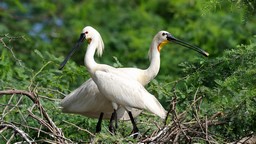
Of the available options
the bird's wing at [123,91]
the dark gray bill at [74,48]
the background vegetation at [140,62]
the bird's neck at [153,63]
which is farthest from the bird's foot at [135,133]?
the dark gray bill at [74,48]

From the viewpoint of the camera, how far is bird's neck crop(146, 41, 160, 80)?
13.4 meters

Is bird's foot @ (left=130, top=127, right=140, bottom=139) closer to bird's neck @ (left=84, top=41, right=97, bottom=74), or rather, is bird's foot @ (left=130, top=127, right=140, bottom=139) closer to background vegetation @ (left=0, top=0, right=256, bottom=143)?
background vegetation @ (left=0, top=0, right=256, bottom=143)

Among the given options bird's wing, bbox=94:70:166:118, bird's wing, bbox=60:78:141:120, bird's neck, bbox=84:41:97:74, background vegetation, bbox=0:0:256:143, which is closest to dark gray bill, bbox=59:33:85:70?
bird's neck, bbox=84:41:97:74

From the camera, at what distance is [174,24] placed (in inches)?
904

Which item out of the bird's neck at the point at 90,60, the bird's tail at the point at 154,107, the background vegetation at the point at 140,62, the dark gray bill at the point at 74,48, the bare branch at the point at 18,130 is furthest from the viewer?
the dark gray bill at the point at 74,48

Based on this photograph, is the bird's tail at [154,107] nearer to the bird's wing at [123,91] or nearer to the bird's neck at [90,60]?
the bird's wing at [123,91]

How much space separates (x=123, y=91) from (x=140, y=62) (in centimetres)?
803

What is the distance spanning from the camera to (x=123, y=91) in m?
12.9

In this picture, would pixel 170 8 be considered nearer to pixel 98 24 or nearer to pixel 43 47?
pixel 98 24

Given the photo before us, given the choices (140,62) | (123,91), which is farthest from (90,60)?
(140,62)

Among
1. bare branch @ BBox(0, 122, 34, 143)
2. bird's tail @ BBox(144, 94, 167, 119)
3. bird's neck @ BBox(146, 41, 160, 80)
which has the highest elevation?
bird's neck @ BBox(146, 41, 160, 80)

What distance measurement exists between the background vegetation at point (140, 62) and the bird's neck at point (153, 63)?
6.8 inches

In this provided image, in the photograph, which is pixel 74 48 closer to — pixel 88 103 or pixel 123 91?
pixel 88 103

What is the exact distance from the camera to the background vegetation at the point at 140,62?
38.4 ft
